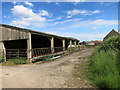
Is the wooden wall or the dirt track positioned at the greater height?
the wooden wall

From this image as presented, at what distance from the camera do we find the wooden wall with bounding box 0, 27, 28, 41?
297 inches

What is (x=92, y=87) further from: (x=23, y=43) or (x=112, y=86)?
(x=23, y=43)

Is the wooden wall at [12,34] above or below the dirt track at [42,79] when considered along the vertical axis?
above

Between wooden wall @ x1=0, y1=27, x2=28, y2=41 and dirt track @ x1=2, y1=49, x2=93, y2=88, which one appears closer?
dirt track @ x1=2, y1=49, x2=93, y2=88

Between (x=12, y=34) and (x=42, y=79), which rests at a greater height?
(x=12, y=34)

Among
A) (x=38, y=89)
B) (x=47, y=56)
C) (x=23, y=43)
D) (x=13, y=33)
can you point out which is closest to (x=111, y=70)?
(x=38, y=89)

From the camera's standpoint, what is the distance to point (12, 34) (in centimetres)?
826

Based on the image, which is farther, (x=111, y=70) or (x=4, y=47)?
(x=4, y=47)

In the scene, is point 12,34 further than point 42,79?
Yes

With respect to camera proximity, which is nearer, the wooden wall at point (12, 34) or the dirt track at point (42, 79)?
the dirt track at point (42, 79)

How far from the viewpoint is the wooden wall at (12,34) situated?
754cm

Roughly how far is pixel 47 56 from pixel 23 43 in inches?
202

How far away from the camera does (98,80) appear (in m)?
2.84

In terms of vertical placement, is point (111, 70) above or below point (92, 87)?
above
